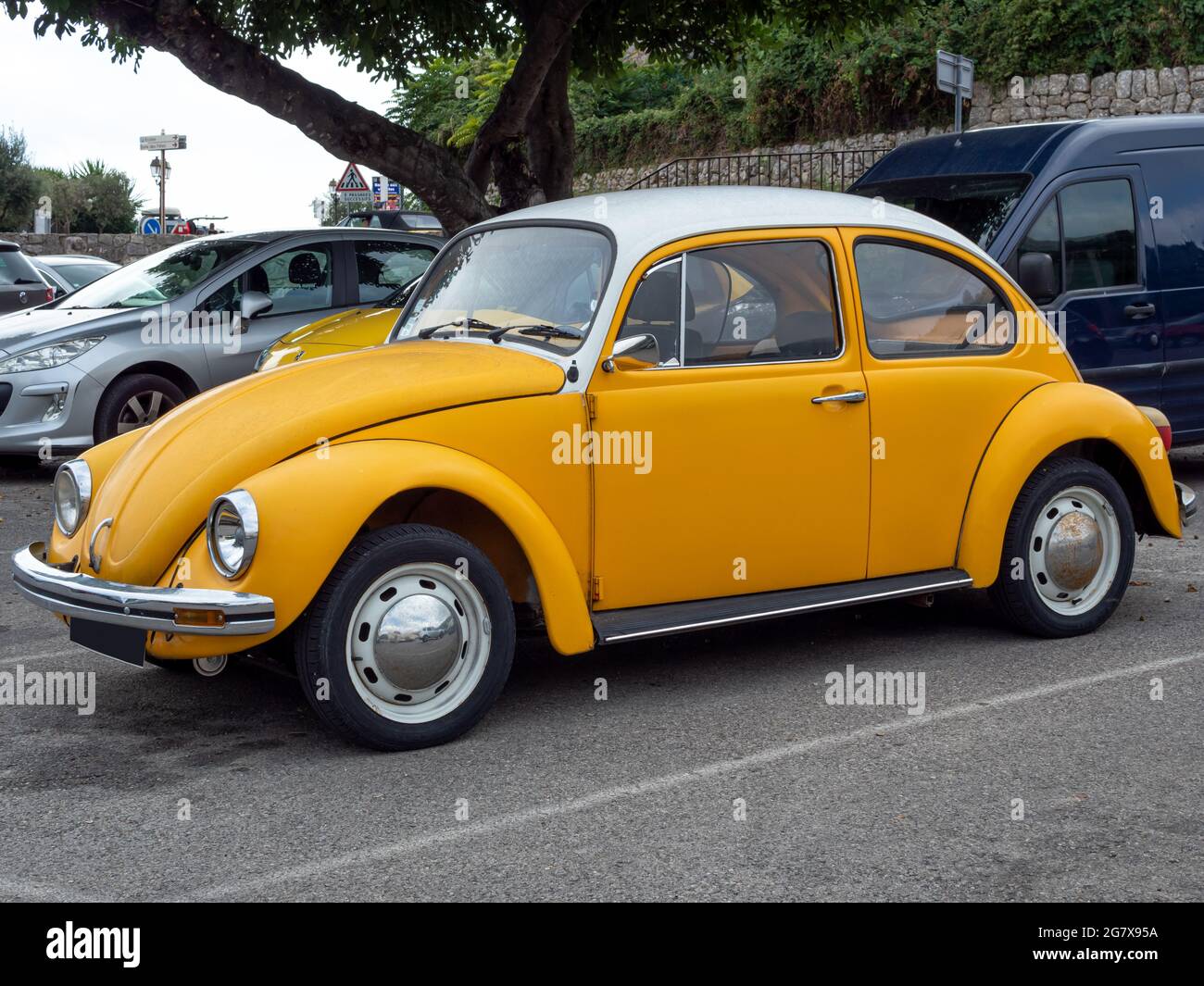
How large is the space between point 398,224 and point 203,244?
1475 centimetres

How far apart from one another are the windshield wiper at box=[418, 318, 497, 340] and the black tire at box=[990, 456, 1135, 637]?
2193mm

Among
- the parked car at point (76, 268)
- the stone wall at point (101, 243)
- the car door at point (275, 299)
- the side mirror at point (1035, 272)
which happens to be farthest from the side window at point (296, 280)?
the stone wall at point (101, 243)

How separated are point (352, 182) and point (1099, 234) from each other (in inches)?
675

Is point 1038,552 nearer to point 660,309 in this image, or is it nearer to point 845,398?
point 845,398

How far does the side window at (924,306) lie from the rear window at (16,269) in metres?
12.8

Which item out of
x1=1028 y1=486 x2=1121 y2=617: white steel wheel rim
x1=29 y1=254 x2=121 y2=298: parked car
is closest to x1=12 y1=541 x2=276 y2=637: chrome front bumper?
x1=1028 y1=486 x2=1121 y2=617: white steel wheel rim

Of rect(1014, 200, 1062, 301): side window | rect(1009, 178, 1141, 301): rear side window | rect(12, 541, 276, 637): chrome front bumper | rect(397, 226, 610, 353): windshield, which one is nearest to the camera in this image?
rect(12, 541, 276, 637): chrome front bumper

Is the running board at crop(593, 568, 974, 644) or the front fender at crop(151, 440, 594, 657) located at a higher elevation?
the front fender at crop(151, 440, 594, 657)

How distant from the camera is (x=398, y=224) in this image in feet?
85.2

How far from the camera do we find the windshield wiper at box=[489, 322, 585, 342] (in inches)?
207

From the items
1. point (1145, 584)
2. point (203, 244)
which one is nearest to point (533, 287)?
point (1145, 584)

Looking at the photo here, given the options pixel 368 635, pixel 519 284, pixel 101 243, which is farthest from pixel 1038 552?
pixel 101 243

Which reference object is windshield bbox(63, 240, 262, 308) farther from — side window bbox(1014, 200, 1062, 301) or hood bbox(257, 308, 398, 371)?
side window bbox(1014, 200, 1062, 301)

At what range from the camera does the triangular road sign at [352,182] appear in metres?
24.1
